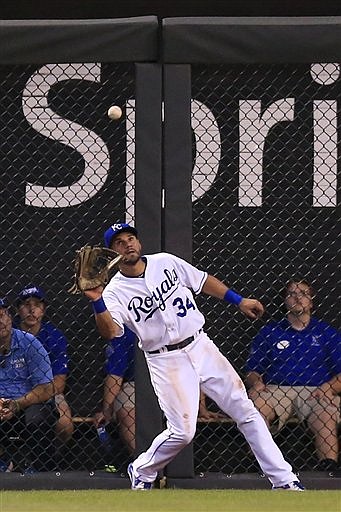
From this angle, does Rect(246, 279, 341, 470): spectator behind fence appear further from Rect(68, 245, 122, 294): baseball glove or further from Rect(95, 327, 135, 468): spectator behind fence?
Rect(68, 245, 122, 294): baseball glove

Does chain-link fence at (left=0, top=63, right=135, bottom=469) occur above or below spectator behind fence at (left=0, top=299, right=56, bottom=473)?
above

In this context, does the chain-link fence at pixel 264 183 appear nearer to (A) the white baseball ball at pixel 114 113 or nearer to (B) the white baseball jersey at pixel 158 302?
(A) the white baseball ball at pixel 114 113

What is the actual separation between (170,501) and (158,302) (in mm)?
1240

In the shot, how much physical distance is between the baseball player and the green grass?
0.65 feet

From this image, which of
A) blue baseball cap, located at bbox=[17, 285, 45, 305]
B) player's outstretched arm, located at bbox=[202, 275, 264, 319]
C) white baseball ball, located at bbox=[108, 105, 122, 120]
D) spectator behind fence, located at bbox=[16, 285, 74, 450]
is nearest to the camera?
player's outstretched arm, located at bbox=[202, 275, 264, 319]

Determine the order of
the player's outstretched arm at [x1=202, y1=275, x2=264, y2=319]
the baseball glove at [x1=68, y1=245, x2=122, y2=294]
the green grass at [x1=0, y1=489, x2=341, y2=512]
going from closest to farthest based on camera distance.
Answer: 1. the green grass at [x1=0, y1=489, x2=341, y2=512]
2. the baseball glove at [x1=68, y1=245, x2=122, y2=294]
3. the player's outstretched arm at [x1=202, y1=275, x2=264, y2=319]

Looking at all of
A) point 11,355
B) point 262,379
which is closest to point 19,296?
point 11,355

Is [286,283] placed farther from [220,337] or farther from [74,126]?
[74,126]

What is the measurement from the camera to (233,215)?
7.99 meters

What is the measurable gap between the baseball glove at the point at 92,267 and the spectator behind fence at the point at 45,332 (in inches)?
49.5

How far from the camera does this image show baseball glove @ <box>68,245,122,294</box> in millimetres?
6360

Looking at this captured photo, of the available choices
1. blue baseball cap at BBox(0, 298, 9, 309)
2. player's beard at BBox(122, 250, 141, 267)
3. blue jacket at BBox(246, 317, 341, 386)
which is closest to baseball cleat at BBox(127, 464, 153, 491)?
player's beard at BBox(122, 250, 141, 267)

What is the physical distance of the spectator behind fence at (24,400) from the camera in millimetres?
7273

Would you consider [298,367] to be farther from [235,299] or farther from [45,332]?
[45,332]
